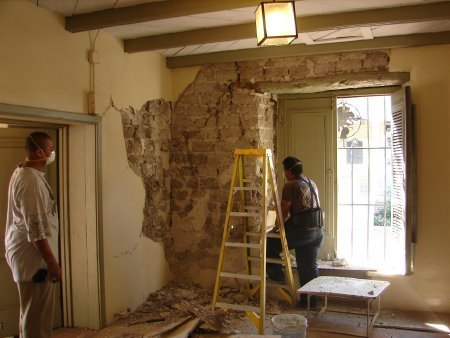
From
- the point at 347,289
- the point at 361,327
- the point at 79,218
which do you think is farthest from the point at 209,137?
A: the point at 361,327

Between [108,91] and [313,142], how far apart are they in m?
2.17

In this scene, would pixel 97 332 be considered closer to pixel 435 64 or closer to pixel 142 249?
pixel 142 249

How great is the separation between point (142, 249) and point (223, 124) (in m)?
1.52

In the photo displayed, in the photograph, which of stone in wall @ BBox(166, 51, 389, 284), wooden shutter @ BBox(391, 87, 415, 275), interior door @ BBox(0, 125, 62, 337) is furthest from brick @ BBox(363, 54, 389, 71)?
interior door @ BBox(0, 125, 62, 337)

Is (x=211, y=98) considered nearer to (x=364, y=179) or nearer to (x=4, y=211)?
(x=364, y=179)

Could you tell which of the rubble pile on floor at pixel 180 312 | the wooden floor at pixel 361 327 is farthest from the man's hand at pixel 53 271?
the wooden floor at pixel 361 327

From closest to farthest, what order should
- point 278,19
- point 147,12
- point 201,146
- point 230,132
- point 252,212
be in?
point 278,19 → point 147,12 → point 252,212 → point 230,132 → point 201,146

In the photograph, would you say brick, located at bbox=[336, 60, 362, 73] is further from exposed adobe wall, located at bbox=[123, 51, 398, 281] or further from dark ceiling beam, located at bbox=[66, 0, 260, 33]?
dark ceiling beam, located at bbox=[66, 0, 260, 33]

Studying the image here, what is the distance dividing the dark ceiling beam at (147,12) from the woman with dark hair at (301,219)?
173 centimetres

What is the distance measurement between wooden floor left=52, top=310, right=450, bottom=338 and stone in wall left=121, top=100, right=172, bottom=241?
43.4 inches

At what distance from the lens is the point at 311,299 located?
4207 mm

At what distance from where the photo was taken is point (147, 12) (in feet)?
9.99

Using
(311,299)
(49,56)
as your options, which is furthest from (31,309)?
(311,299)

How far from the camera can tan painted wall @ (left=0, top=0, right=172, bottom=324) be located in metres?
2.90
